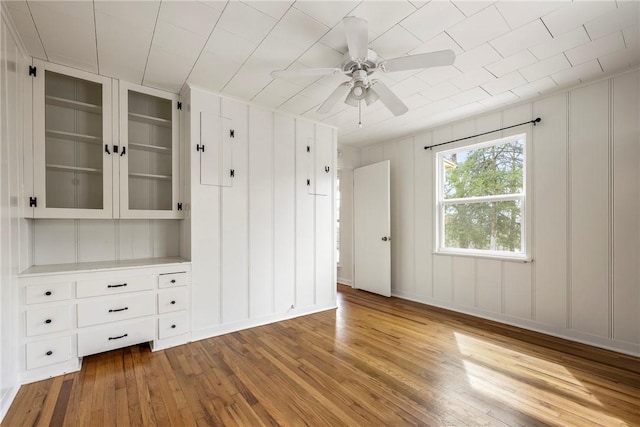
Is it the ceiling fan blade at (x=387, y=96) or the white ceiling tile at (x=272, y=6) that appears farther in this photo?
the ceiling fan blade at (x=387, y=96)

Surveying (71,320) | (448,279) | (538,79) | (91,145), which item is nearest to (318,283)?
(448,279)

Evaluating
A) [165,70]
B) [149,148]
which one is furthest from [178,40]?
[149,148]

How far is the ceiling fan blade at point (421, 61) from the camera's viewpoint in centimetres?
174

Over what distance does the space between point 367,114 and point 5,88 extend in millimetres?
3103

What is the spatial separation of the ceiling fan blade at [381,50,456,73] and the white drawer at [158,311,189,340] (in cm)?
272

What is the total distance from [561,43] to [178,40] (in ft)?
9.27

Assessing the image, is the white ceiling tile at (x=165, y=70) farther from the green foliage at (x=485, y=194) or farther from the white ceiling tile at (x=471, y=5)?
the green foliage at (x=485, y=194)

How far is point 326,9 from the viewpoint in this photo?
1812 mm

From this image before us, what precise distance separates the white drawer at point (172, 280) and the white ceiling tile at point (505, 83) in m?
3.42

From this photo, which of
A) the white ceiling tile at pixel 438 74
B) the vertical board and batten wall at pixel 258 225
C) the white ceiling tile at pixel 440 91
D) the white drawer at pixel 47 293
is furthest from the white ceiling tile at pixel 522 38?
the white drawer at pixel 47 293

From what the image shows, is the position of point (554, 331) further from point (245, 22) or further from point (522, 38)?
point (245, 22)

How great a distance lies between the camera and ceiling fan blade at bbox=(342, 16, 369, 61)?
5.21 ft

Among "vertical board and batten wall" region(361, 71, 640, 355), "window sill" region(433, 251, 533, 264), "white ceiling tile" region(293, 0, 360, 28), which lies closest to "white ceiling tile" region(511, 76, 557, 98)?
"vertical board and batten wall" region(361, 71, 640, 355)

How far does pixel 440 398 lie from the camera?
1.91 metres
